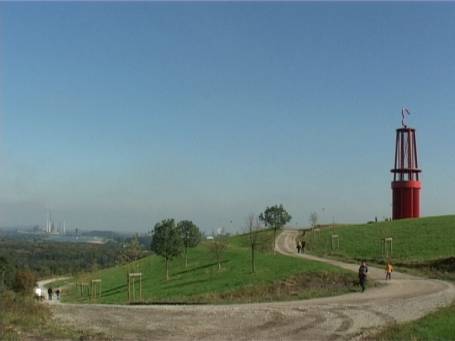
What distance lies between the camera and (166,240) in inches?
2077

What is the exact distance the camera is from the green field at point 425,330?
16.8 meters

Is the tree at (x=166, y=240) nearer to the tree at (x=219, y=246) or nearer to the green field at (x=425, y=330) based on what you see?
the tree at (x=219, y=246)

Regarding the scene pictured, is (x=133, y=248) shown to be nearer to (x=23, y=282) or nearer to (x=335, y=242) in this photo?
(x=23, y=282)

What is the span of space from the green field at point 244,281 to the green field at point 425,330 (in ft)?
36.1

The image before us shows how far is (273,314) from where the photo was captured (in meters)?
22.9

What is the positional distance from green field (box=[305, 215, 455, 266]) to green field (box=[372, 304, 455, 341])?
25060mm

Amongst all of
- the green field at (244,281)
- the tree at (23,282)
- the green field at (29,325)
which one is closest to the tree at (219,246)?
the green field at (244,281)

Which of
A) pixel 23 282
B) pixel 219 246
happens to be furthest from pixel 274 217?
pixel 23 282

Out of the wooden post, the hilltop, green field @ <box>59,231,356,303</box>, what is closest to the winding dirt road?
green field @ <box>59,231,356,303</box>

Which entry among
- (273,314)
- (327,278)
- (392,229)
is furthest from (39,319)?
(392,229)

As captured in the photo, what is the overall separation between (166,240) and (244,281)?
1516 centimetres

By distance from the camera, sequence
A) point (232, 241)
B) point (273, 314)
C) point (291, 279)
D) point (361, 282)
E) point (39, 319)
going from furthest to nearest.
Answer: point (232, 241)
point (291, 279)
point (361, 282)
point (273, 314)
point (39, 319)

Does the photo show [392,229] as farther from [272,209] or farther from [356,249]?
[272,209]

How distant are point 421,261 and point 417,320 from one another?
25586 mm
